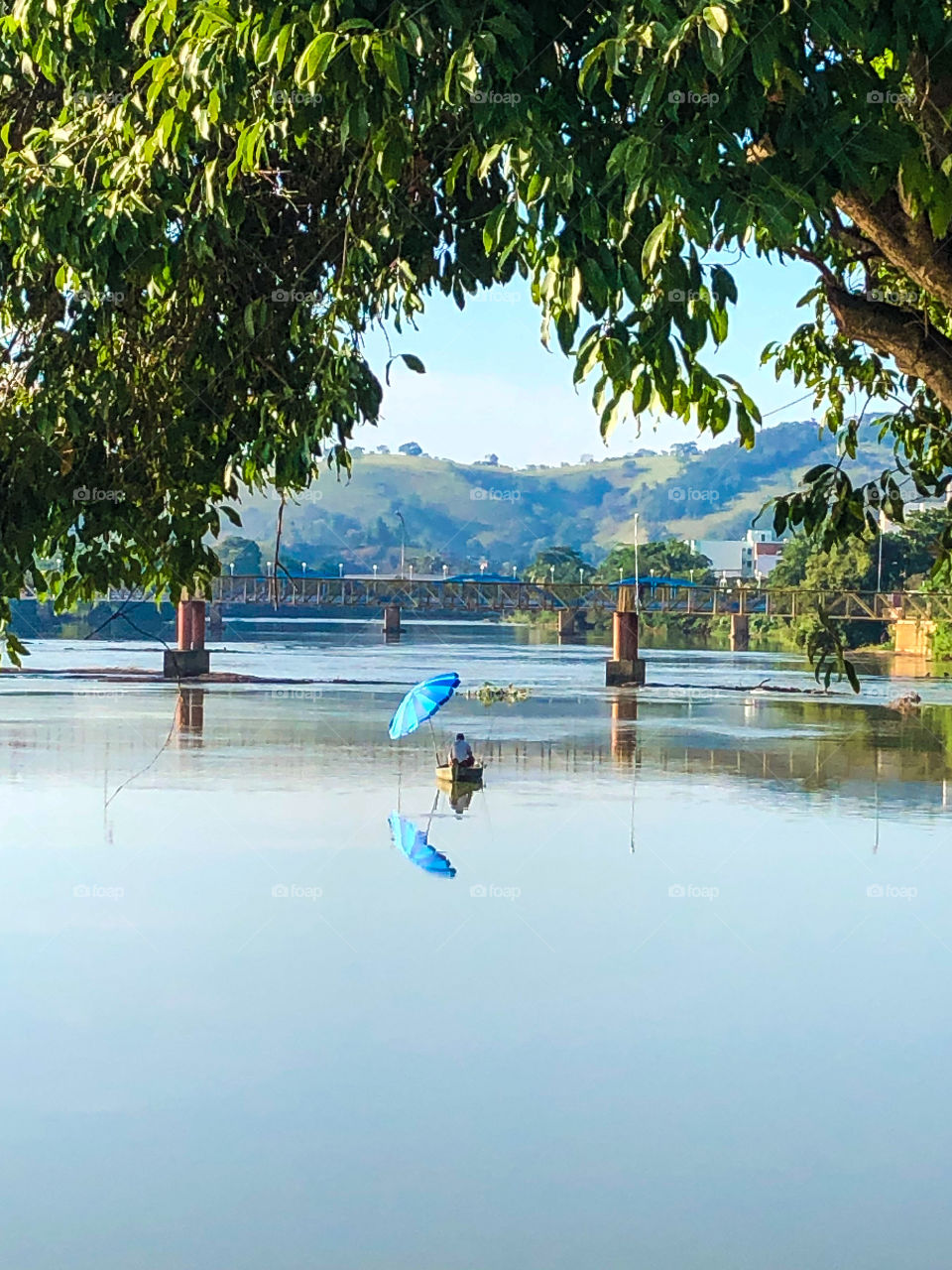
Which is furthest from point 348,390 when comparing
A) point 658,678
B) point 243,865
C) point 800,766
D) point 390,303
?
point 658,678

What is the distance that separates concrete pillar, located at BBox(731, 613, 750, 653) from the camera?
3588 inches

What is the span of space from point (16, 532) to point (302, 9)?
2167mm

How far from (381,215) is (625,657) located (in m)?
62.7

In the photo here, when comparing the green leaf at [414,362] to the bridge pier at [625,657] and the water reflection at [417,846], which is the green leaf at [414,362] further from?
the bridge pier at [625,657]

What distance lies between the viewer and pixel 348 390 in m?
5.31

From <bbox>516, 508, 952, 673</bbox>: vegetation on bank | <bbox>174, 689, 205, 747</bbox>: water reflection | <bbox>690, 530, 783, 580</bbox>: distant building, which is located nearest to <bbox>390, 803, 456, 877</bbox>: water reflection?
<bbox>516, 508, 952, 673</bbox>: vegetation on bank

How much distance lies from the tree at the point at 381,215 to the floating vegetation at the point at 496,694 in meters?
55.1

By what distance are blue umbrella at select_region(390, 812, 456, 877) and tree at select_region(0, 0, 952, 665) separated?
21774 millimetres

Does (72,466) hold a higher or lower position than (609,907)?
higher

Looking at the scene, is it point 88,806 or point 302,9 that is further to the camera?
point 88,806

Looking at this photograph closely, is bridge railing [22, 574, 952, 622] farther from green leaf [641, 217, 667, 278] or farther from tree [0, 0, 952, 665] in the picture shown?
green leaf [641, 217, 667, 278]

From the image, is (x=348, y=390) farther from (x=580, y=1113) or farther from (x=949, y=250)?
(x=580, y=1113)

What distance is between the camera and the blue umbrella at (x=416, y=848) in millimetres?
28000

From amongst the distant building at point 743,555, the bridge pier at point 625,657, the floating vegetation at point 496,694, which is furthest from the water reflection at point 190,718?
the distant building at point 743,555
